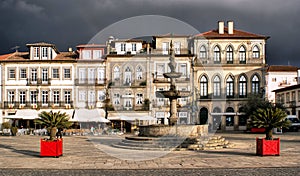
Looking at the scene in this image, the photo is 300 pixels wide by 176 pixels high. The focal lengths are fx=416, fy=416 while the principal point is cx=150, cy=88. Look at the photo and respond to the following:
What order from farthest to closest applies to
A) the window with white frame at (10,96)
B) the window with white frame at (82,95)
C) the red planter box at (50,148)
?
the window with white frame at (82,95)
the window with white frame at (10,96)
the red planter box at (50,148)

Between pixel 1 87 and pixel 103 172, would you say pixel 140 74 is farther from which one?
pixel 103 172

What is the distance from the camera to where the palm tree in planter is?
14445mm

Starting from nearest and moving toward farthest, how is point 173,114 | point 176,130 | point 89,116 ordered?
1. point 176,130
2. point 173,114
3. point 89,116

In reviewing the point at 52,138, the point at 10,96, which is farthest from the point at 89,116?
the point at 52,138

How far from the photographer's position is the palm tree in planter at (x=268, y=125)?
569 inches

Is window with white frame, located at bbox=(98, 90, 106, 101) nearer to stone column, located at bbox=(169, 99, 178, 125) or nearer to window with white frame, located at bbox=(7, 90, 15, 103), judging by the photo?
window with white frame, located at bbox=(7, 90, 15, 103)

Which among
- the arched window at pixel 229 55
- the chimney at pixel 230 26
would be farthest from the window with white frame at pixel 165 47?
the chimney at pixel 230 26

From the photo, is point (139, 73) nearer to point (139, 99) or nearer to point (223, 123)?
point (139, 99)

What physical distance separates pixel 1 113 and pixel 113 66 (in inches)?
470

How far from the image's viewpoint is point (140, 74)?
42.3m

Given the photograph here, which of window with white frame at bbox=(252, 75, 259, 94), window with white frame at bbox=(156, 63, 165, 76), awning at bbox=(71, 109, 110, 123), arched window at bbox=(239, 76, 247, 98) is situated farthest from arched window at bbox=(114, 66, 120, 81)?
window with white frame at bbox=(252, 75, 259, 94)

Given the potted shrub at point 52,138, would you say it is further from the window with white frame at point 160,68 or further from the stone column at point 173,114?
the window with white frame at point 160,68

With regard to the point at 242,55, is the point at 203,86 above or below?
below

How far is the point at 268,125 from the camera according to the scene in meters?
14.6
